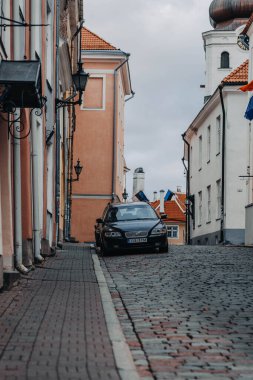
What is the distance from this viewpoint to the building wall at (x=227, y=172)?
40250mm

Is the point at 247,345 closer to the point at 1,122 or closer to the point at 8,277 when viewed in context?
the point at 8,277

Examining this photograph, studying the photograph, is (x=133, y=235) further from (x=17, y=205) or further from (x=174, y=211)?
(x=174, y=211)

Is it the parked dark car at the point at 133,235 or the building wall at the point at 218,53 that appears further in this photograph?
the building wall at the point at 218,53

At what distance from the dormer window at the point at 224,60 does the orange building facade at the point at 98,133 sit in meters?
17.9

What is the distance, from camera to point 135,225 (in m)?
23.4

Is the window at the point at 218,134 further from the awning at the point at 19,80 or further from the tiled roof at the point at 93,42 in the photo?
the awning at the point at 19,80

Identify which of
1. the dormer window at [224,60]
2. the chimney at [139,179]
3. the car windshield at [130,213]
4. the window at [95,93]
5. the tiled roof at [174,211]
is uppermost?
the dormer window at [224,60]

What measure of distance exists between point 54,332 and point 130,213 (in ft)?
53.6

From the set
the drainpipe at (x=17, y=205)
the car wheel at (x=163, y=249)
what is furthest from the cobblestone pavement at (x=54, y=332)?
the car wheel at (x=163, y=249)

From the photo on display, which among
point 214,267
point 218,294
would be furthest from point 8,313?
point 214,267

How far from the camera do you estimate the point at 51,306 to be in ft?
35.2

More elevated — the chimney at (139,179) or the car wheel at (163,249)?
the chimney at (139,179)

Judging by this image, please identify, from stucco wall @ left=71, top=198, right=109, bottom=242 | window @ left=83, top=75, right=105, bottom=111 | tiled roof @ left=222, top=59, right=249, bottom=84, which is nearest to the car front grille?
tiled roof @ left=222, top=59, right=249, bottom=84

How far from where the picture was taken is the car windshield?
24.5 meters
